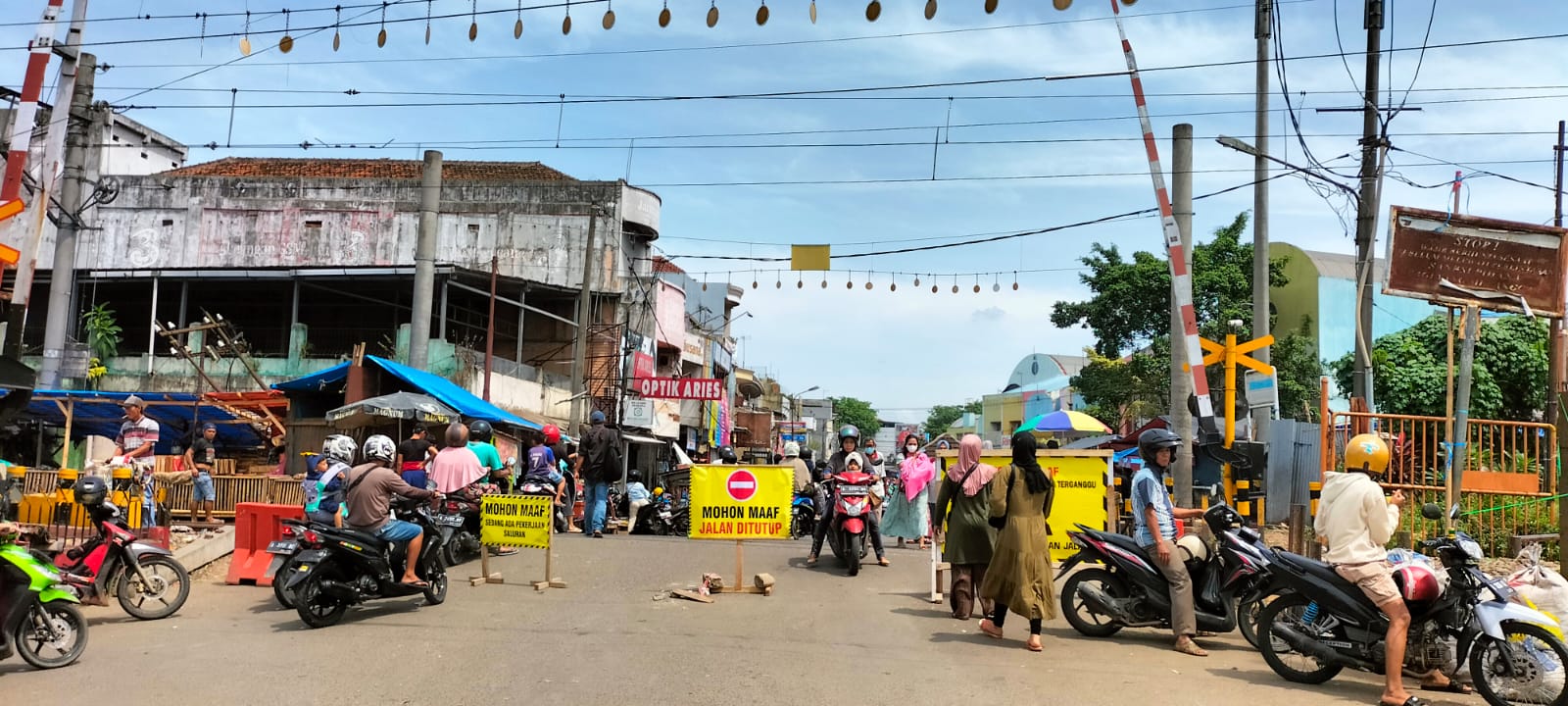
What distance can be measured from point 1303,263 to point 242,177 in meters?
35.0

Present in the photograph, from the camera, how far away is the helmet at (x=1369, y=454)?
7.19 meters

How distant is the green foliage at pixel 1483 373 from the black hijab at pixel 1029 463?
21657 millimetres

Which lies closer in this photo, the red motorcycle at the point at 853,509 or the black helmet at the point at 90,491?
the black helmet at the point at 90,491

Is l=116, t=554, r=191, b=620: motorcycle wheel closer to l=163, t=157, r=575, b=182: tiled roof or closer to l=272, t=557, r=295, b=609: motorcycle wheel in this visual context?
l=272, t=557, r=295, b=609: motorcycle wheel

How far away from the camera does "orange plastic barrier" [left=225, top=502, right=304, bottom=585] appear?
1143 cm

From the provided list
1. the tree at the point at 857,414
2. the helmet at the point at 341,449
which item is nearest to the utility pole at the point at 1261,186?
the helmet at the point at 341,449

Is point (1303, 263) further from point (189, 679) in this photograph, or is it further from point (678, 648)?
point (189, 679)

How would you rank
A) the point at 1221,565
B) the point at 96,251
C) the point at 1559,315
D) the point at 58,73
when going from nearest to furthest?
the point at 1221,565 → the point at 1559,315 → the point at 58,73 → the point at 96,251

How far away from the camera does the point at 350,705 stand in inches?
247

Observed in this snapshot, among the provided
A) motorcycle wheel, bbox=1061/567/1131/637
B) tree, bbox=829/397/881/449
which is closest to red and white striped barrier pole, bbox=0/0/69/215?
motorcycle wheel, bbox=1061/567/1131/637

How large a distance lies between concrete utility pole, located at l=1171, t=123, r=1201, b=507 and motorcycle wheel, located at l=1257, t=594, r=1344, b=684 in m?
6.93

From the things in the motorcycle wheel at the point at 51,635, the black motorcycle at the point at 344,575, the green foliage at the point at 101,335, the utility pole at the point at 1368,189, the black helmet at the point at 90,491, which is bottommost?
the motorcycle wheel at the point at 51,635

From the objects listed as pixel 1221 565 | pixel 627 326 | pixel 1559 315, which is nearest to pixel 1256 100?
pixel 1559 315

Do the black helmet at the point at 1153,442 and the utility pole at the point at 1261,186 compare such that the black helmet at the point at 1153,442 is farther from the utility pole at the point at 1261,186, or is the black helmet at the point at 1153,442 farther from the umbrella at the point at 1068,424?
the umbrella at the point at 1068,424
